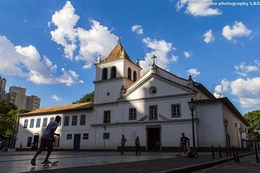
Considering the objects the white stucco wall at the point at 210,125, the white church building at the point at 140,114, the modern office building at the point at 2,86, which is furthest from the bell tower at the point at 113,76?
the modern office building at the point at 2,86

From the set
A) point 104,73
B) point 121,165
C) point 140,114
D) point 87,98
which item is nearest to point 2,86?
point 87,98

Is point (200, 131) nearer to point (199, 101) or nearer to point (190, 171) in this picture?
point (199, 101)

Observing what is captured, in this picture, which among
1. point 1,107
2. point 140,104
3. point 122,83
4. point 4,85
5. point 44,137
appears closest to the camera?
point 44,137

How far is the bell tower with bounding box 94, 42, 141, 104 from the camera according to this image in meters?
31.8

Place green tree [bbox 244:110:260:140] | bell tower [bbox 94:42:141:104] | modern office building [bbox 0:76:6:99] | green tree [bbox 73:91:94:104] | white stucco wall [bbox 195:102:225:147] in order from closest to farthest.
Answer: white stucco wall [bbox 195:102:225:147] < bell tower [bbox 94:42:141:104] < green tree [bbox 73:91:94:104] < green tree [bbox 244:110:260:140] < modern office building [bbox 0:76:6:99]

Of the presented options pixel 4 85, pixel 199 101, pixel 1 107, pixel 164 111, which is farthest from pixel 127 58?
pixel 4 85

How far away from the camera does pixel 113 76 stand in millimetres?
33156

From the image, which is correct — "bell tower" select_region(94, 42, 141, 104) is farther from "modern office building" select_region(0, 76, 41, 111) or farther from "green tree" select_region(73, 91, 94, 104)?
"modern office building" select_region(0, 76, 41, 111)

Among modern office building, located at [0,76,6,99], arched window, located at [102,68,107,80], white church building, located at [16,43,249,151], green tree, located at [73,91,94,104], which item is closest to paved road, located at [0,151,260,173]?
white church building, located at [16,43,249,151]

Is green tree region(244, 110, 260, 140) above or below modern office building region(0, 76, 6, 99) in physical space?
below

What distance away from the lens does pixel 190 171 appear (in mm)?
8219

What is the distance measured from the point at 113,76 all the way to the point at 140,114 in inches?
315

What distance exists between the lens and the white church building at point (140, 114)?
24.7 metres

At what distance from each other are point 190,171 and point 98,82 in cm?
2676
